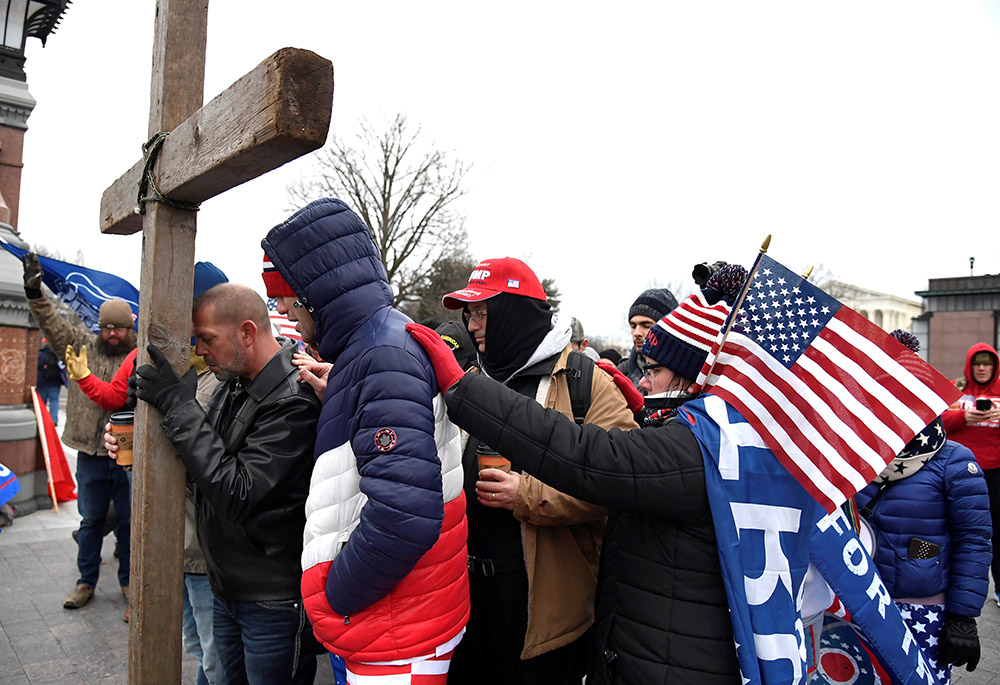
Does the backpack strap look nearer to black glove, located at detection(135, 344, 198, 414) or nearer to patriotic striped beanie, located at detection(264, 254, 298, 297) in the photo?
patriotic striped beanie, located at detection(264, 254, 298, 297)

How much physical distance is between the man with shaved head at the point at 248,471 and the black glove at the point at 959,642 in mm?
2732

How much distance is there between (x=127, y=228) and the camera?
2643 mm

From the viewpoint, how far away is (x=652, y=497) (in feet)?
5.58

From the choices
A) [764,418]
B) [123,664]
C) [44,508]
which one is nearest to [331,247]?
[764,418]

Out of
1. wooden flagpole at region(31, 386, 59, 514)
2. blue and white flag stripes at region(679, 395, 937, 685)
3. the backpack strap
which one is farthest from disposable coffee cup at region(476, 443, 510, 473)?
wooden flagpole at region(31, 386, 59, 514)

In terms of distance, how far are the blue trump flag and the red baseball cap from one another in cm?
231

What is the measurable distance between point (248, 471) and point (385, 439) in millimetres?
693

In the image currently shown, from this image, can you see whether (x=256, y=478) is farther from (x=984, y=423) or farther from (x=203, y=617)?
(x=984, y=423)

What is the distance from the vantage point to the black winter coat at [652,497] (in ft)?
5.60

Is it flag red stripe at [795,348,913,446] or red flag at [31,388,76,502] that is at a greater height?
flag red stripe at [795,348,913,446]

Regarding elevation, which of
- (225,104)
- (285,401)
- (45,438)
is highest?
(225,104)

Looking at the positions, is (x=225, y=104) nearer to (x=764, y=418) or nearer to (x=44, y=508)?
(x=764, y=418)

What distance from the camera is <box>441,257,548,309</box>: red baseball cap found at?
2766 mm

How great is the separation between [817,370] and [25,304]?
8.25 meters
